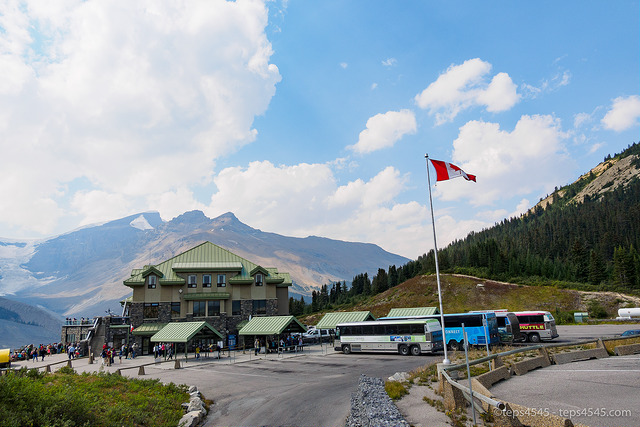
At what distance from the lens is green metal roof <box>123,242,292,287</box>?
174 feet

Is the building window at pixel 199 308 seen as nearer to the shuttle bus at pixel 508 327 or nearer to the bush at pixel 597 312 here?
the shuttle bus at pixel 508 327

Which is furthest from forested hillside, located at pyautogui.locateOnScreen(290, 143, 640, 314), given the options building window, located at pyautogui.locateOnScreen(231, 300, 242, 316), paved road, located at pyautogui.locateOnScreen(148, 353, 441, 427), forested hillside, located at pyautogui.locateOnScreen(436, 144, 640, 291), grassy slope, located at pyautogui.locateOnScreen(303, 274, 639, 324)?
paved road, located at pyautogui.locateOnScreen(148, 353, 441, 427)

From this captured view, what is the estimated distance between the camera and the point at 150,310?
51.8 metres

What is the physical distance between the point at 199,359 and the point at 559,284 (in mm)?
75005

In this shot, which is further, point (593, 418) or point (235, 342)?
point (235, 342)

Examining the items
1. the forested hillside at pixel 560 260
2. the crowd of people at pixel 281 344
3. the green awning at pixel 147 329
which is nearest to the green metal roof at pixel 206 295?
the green awning at pixel 147 329

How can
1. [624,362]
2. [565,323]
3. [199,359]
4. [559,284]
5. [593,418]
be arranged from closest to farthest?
[593,418] → [624,362] → [199,359] → [565,323] → [559,284]

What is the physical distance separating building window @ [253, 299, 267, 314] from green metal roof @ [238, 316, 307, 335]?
32.4 ft

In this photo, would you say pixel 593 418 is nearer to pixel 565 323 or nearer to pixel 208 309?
pixel 208 309

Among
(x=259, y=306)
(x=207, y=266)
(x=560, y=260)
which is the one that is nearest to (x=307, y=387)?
(x=259, y=306)

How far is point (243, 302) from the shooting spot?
54.8 metres

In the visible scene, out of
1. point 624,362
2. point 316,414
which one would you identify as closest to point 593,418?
point 316,414

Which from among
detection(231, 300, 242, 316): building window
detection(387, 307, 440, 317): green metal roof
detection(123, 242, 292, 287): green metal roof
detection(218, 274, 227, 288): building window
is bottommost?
detection(387, 307, 440, 317): green metal roof

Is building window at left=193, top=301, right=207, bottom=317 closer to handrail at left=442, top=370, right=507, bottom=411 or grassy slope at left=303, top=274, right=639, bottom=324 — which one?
grassy slope at left=303, top=274, right=639, bottom=324
